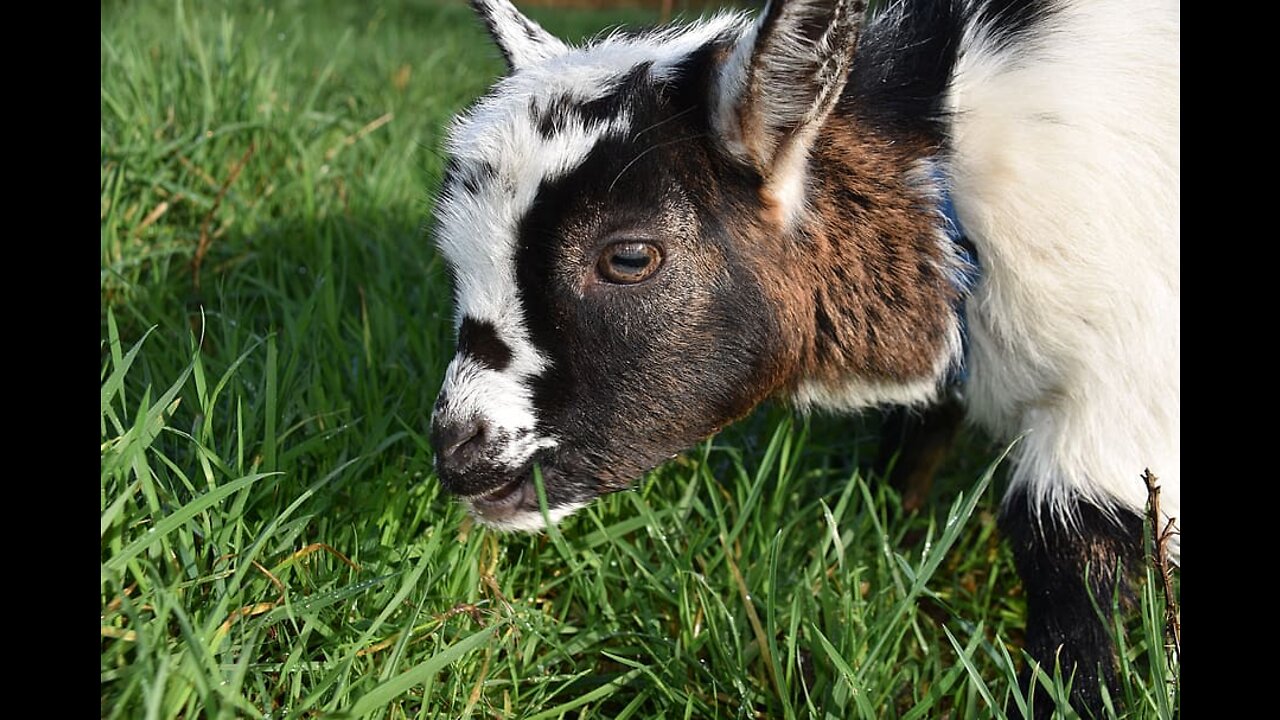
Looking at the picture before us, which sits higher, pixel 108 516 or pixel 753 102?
pixel 753 102

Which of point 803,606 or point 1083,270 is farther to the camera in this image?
point 803,606

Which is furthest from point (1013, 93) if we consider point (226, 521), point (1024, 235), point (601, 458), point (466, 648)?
point (226, 521)

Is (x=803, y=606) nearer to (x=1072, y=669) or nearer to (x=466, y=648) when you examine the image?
(x=1072, y=669)

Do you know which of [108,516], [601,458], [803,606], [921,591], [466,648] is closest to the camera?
[108,516]

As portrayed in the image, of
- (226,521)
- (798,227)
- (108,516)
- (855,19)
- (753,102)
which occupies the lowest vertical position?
(226,521)

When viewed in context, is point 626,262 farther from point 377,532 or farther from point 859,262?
point 377,532

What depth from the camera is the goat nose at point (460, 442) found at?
210 cm

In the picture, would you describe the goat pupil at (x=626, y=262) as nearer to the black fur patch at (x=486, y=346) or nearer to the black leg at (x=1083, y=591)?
the black fur patch at (x=486, y=346)

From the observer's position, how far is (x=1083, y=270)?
222 centimetres

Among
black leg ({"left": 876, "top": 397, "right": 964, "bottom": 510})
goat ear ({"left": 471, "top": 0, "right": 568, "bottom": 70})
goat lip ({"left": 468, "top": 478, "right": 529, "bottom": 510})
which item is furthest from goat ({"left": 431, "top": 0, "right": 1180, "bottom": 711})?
black leg ({"left": 876, "top": 397, "right": 964, "bottom": 510})

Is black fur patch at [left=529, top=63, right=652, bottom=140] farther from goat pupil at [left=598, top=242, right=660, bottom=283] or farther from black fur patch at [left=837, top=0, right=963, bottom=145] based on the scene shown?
black fur patch at [left=837, top=0, right=963, bottom=145]

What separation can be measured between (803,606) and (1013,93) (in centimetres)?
116

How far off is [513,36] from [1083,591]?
1.73 m

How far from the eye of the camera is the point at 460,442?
6.90ft
